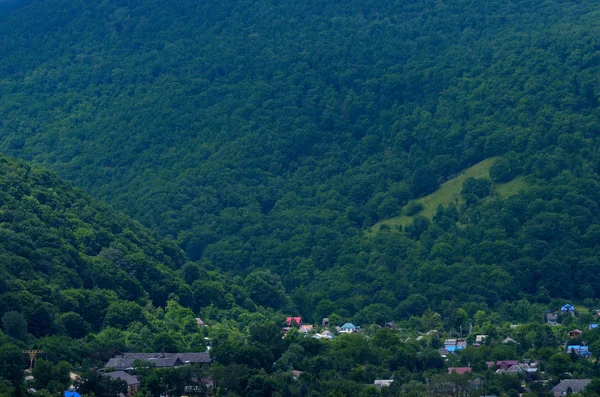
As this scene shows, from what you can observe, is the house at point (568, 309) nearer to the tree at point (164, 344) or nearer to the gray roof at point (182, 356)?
the tree at point (164, 344)

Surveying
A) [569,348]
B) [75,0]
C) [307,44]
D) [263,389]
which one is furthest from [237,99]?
[263,389]

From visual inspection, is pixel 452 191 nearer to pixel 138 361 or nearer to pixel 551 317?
pixel 551 317

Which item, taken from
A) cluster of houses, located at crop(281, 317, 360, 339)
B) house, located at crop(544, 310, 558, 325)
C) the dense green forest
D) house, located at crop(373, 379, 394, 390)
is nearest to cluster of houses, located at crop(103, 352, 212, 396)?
the dense green forest

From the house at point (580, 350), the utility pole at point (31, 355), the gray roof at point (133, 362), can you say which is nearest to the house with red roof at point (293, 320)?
the house at point (580, 350)

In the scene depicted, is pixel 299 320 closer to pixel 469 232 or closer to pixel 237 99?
pixel 469 232

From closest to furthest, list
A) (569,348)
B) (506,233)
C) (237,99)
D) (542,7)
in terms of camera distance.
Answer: (569,348) < (506,233) < (237,99) < (542,7)

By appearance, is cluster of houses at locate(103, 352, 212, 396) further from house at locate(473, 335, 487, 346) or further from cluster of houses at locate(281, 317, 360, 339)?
house at locate(473, 335, 487, 346)
